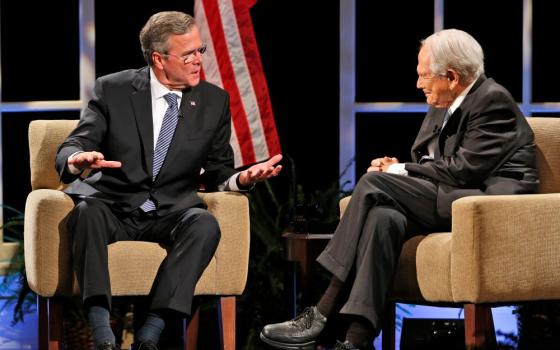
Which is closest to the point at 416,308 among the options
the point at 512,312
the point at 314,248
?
the point at 512,312

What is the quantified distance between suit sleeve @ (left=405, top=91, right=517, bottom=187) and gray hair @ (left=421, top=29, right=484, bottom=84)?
0.54ft

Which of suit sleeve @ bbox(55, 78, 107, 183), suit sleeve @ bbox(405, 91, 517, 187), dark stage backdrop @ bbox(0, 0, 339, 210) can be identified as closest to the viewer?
suit sleeve @ bbox(405, 91, 517, 187)

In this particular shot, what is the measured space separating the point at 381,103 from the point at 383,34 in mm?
390

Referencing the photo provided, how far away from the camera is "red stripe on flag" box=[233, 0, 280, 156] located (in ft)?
19.1

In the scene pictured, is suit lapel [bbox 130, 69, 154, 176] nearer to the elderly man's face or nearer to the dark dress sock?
the dark dress sock

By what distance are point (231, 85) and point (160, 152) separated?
1.46 meters

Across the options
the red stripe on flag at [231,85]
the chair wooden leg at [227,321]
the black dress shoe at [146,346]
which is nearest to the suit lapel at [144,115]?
the chair wooden leg at [227,321]

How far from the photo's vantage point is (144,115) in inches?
174

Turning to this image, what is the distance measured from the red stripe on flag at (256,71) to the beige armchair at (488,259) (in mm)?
1880

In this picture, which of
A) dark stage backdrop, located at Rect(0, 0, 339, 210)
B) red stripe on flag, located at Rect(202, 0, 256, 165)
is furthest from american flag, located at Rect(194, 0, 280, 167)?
dark stage backdrop, located at Rect(0, 0, 339, 210)

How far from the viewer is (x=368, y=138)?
6094 mm

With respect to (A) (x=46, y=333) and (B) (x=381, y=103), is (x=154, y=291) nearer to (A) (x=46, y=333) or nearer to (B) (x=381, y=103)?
(A) (x=46, y=333)

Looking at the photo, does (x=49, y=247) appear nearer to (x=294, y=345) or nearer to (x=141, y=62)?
(x=294, y=345)

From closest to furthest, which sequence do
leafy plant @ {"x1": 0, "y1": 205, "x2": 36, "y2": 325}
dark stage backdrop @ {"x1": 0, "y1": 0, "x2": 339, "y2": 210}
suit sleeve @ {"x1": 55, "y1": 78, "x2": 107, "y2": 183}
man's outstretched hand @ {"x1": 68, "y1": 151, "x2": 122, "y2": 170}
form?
man's outstretched hand @ {"x1": 68, "y1": 151, "x2": 122, "y2": 170} < suit sleeve @ {"x1": 55, "y1": 78, "x2": 107, "y2": 183} < leafy plant @ {"x1": 0, "y1": 205, "x2": 36, "y2": 325} < dark stage backdrop @ {"x1": 0, "y1": 0, "x2": 339, "y2": 210}
